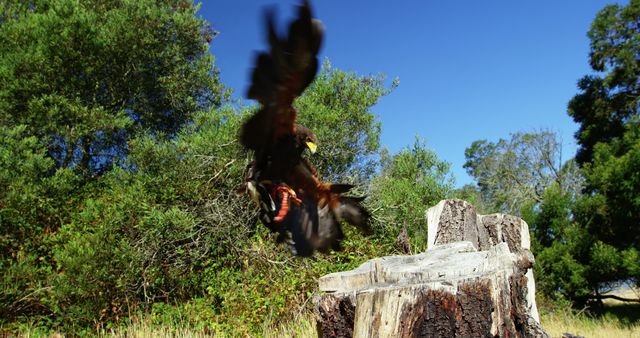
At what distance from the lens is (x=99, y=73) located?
9.34 metres

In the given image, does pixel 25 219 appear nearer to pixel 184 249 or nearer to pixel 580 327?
pixel 184 249

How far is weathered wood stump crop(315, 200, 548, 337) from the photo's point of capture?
2215 millimetres

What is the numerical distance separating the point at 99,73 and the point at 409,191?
6390mm

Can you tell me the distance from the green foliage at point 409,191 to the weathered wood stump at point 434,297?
4762mm

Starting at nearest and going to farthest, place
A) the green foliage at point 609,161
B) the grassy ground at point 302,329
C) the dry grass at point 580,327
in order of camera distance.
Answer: the grassy ground at point 302,329 < the dry grass at point 580,327 < the green foliage at point 609,161

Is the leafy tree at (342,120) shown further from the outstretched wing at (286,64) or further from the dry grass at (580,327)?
the outstretched wing at (286,64)

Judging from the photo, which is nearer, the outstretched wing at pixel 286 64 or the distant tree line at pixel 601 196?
the outstretched wing at pixel 286 64

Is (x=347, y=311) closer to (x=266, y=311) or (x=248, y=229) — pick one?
(x=266, y=311)

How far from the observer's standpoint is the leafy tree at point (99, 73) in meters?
8.26

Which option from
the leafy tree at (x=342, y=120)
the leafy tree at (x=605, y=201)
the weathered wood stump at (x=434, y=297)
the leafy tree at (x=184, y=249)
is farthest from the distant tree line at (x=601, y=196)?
the weathered wood stump at (x=434, y=297)

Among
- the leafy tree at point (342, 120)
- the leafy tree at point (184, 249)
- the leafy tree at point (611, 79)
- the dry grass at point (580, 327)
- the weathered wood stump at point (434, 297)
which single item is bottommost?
the dry grass at point (580, 327)

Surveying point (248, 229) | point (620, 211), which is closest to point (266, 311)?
point (248, 229)

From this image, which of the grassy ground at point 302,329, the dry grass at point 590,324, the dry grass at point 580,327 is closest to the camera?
the grassy ground at point 302,329

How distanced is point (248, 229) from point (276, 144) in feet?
17.5
